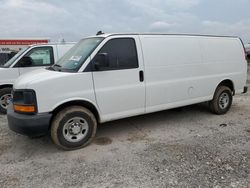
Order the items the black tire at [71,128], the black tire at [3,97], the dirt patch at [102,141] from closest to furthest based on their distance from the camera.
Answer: the black tire at [71,128], the dirt patch at [102,141], the black tire at [3,97]

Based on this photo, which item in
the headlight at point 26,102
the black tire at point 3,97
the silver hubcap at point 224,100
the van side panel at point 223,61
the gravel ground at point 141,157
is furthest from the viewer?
the black tire at point 3,97

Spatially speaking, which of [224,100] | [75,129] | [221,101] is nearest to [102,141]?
[75,129]

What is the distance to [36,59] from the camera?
7324 mm

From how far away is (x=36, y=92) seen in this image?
4078mm

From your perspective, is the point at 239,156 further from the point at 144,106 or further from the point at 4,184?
the point at 4,184

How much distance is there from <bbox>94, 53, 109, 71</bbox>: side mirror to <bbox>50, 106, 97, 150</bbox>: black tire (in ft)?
2.64

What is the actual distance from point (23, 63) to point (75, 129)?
11.6 ft

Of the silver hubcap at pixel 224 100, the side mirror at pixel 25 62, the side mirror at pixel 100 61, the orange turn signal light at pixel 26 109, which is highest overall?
the side mirror at pixel 25 62

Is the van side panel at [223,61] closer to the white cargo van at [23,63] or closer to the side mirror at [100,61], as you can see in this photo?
the side mirror at [100,61]

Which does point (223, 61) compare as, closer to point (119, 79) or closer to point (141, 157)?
point (119, 79)

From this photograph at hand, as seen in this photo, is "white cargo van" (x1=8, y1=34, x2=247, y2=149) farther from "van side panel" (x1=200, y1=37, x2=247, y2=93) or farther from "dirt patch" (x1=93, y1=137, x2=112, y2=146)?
"dirt patch" (x1=93, y1=137, x2=112, y2=146)

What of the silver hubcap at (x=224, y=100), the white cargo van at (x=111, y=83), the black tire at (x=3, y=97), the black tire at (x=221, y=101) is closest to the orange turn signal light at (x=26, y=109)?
the white cargo van at (x=111, y=83)

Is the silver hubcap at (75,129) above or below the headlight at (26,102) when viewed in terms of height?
below

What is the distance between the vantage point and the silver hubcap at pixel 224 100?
6586 millimetres
